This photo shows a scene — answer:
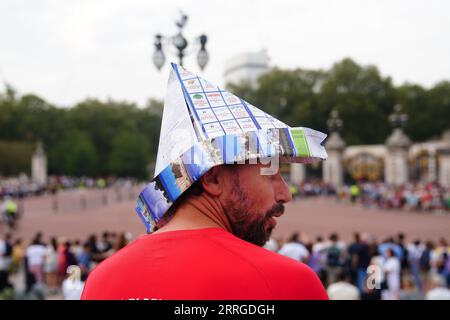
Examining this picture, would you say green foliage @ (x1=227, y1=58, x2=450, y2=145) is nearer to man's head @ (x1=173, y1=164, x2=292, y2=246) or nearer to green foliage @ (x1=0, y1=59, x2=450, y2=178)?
green foliage @ (x1=0, y1=59, x2=450, y2=178)

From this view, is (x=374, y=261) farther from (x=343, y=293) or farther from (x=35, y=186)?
(x=35, y=186)

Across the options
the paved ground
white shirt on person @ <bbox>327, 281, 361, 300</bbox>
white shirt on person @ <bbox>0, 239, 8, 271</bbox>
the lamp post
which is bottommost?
the paved ground

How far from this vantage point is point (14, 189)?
4097cm

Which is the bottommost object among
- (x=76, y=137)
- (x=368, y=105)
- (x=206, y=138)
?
(x=206, y=138)

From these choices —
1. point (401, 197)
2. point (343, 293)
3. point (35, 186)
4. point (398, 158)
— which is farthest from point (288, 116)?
point (343, 293)

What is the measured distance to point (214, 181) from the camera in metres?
1.79

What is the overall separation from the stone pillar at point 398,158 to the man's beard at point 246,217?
1657 inches

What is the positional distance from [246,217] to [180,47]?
10757 mm

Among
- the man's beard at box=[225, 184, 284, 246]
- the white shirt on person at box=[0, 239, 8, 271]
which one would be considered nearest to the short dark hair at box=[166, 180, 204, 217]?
the man's beard at box=[225, 184, 284, 246]

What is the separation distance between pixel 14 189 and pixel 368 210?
25450mm

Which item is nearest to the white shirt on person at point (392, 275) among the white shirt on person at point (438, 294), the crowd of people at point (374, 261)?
the crowd of people at point (374, 261)

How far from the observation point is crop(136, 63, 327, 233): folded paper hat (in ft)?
5.65

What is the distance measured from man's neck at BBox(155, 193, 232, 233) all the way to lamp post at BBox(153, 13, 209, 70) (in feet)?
34.5
